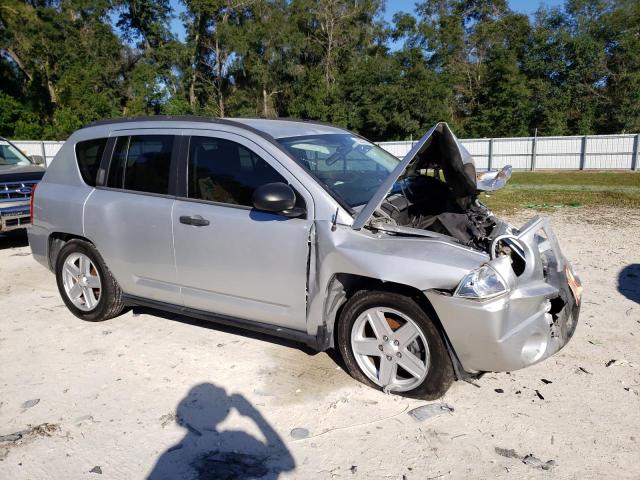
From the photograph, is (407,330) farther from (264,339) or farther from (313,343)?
(264,339)

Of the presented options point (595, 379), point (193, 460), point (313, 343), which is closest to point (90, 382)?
point (193, 460)

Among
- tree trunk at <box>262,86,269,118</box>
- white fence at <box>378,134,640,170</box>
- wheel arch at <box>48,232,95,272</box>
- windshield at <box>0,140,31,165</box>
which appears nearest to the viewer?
wheel arch at <box>48,232,95,272</box>

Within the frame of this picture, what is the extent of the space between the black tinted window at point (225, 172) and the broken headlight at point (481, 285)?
1437 mm

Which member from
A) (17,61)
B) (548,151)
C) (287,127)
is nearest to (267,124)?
(287,127)

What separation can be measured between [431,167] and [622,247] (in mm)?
4733

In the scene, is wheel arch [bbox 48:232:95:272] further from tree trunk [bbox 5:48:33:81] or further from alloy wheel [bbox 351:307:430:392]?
tree trunk [bbox 5:48:33:81]

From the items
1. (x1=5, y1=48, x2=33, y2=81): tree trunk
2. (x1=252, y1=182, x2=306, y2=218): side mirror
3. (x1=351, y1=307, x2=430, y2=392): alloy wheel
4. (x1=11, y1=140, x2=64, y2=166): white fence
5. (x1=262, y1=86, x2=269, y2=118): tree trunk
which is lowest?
(x1=351, y1=307, x2=430, y2=392): alloy wheel

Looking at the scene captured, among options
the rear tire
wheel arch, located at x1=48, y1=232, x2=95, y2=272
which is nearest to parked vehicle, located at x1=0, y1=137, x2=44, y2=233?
wheel arch, located at x1=48, y1=232, x2=95, y2=272

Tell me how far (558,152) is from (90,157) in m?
26.5

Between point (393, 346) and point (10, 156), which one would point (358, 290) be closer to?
point (393, 346)

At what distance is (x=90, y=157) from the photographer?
4.82m

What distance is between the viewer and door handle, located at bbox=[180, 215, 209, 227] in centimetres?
392

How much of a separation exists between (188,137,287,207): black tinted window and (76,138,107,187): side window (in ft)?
3.83

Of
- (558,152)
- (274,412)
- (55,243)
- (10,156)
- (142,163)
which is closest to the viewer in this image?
(274,412)
